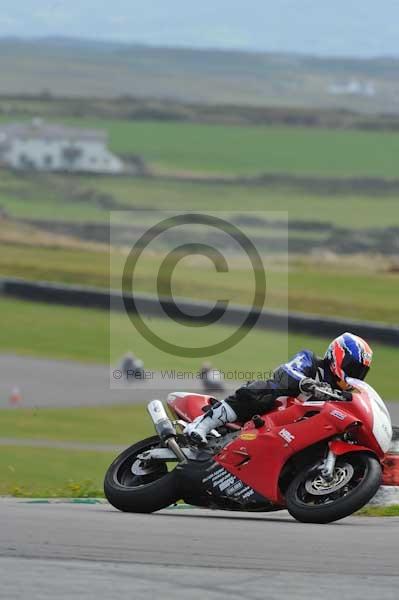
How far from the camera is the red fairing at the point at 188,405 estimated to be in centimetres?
962

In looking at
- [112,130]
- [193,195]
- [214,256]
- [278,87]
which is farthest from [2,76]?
[214,256]

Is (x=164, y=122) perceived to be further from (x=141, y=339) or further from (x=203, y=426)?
(x=203, y=426)

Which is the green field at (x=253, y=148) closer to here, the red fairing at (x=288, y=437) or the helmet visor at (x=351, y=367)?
the helmet visor at (x=351, y=367)

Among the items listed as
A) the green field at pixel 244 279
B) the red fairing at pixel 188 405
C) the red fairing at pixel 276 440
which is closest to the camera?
the red fairing at pixel 276 440

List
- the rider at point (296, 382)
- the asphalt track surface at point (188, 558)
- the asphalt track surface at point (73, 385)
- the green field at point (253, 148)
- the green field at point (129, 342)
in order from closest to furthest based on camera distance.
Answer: the asphalt track surface at point (188, 558), the rider at point (296, 382), the asphalt track surface at point (73, 385), the green field at point (129, 342), the green field at point (253, 148)

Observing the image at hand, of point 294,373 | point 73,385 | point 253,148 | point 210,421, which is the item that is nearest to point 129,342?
point 73,385

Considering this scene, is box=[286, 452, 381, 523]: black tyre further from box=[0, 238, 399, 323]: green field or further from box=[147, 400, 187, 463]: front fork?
box=[0, 238, 399, 323]: green field

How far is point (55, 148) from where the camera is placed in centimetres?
12888

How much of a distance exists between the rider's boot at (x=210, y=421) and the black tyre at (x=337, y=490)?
74cm

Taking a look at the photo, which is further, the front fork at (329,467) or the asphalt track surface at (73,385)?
the asphalt track surface at (73,385)

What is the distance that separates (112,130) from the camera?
443 ft

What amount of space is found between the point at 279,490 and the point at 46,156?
12177 cm

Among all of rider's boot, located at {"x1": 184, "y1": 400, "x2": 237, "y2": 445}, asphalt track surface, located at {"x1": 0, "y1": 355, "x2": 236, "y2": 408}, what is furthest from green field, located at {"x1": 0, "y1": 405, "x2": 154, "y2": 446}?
rider's boot, located at {"x1": 184, "y1": 400, "x2": 237, "y2": 445}

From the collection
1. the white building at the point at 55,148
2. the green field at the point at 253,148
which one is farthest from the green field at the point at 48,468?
the white building at the point at 55,148
